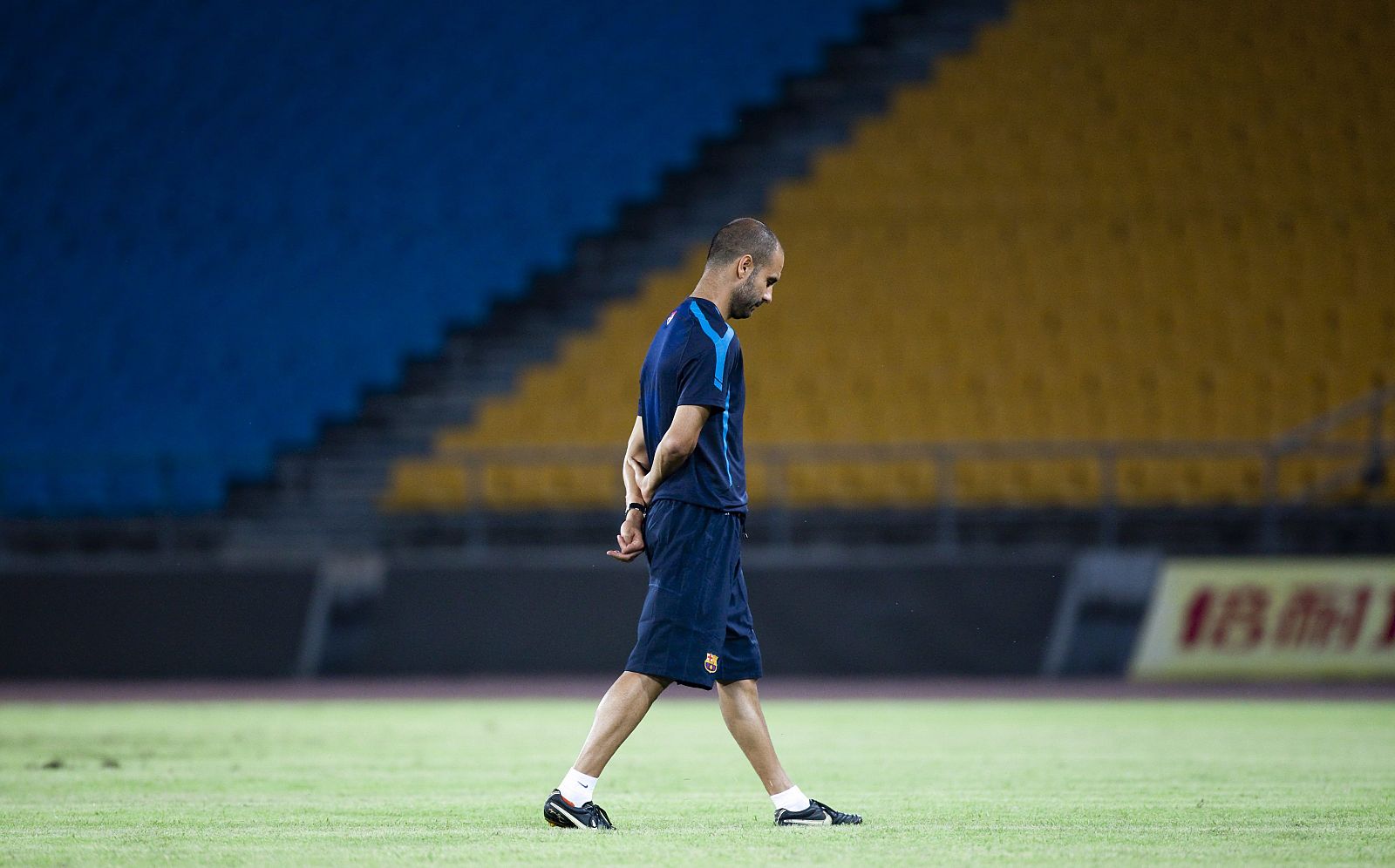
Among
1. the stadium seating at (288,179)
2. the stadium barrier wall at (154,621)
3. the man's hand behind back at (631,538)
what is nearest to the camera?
the man's hand behind back at (631,538)

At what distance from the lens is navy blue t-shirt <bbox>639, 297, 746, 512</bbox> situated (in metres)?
4.84

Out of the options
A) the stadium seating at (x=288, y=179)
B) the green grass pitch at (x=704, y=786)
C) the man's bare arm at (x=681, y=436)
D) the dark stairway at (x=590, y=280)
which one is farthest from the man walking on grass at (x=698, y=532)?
the stadium seating at (x=288, y=179)

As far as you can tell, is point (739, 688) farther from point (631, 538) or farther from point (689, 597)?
point (631, 538)

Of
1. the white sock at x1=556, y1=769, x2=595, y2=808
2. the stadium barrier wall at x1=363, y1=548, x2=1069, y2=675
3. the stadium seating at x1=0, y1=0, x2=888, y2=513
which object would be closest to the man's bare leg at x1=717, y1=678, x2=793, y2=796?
the white sock at x1=556, y1=769, x2=595, y2=808

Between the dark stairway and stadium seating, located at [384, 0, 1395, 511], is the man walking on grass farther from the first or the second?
the dark stairway

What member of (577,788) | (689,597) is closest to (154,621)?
(577,788)

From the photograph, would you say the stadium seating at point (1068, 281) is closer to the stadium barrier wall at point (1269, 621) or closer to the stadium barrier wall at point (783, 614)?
the stadium barrier wall at point (783, 614)

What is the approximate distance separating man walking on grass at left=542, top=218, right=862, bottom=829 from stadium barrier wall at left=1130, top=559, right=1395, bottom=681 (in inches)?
335

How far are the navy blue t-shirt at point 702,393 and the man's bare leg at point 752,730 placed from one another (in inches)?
21.4

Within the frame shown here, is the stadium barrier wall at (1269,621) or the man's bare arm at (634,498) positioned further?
the stadium barrier wall at (1269,621)

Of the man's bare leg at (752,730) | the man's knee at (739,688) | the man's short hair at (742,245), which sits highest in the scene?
the man's short hair at (742,245)

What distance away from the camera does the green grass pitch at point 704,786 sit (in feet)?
15.0

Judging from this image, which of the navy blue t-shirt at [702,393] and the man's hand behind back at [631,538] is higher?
the navy blue t-shirt at [702,393]

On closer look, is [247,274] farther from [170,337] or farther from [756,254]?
[756,254]
